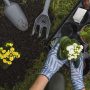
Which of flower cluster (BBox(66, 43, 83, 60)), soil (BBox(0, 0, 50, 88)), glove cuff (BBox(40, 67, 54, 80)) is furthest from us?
soil (BBox(0, 0, 50, 88))

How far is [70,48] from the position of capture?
5.82ft

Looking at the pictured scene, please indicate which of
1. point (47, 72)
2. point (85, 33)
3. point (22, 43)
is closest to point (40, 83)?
point (47, 72)

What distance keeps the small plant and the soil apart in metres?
0.46

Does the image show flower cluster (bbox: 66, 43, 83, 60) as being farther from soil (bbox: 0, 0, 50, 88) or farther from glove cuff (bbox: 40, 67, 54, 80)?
soil (bbox: 0, 0, 50, 88)

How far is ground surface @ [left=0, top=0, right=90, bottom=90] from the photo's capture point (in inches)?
89.5

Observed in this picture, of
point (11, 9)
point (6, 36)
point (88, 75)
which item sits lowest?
point (88, 75)

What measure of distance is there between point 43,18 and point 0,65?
40cm

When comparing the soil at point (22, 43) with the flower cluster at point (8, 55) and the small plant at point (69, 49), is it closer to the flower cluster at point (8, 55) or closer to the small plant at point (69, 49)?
the flower cluster at point (8, 55)

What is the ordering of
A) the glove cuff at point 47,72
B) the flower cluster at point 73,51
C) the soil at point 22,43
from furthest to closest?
the soil at point 22,43, the glove cuff at point 47,72, the flower cluster at point 73,51

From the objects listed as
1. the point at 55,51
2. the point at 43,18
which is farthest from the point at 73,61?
the point at 43,18

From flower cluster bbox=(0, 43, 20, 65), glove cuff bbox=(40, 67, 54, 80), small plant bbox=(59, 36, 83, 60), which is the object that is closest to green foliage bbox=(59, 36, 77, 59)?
small plant bbox=(59, 36, 83, 60)

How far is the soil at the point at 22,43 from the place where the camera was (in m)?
2.27

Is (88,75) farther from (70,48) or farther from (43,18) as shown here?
(70,48)

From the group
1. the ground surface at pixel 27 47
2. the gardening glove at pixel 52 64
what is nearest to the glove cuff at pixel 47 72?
the gardening glove at pixel 52 64
